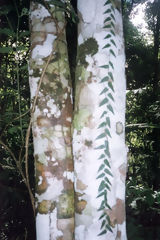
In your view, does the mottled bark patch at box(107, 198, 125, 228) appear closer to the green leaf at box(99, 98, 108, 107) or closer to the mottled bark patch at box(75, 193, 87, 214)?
the mottled bark patch at box(75, 193, 87, 214)

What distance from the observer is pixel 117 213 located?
953mm

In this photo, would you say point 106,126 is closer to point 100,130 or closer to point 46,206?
point 100,130

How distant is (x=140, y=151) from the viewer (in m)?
4.08

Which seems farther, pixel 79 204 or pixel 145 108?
pixel 145 108

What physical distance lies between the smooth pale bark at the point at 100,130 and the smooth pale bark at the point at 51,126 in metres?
0.08

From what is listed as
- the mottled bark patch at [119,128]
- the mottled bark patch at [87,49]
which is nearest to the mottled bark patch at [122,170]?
the mottled bark patch at [119,128]

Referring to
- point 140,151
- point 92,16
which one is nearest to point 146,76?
point 140,151

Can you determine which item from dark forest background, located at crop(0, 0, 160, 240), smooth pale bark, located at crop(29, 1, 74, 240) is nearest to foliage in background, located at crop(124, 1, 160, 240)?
dark forest background, located at crop(0, 0, 160, 240)

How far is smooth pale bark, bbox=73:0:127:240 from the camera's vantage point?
3.07 feet

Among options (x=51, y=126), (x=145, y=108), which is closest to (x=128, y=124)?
(x=145, y=108)

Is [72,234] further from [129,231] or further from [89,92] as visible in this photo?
[129,231]

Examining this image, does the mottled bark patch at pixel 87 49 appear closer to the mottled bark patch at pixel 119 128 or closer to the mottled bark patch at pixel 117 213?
the mottled bark patch at pixel 119 128

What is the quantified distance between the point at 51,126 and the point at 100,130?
0.76ft

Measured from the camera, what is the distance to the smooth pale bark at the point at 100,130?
936 mm
